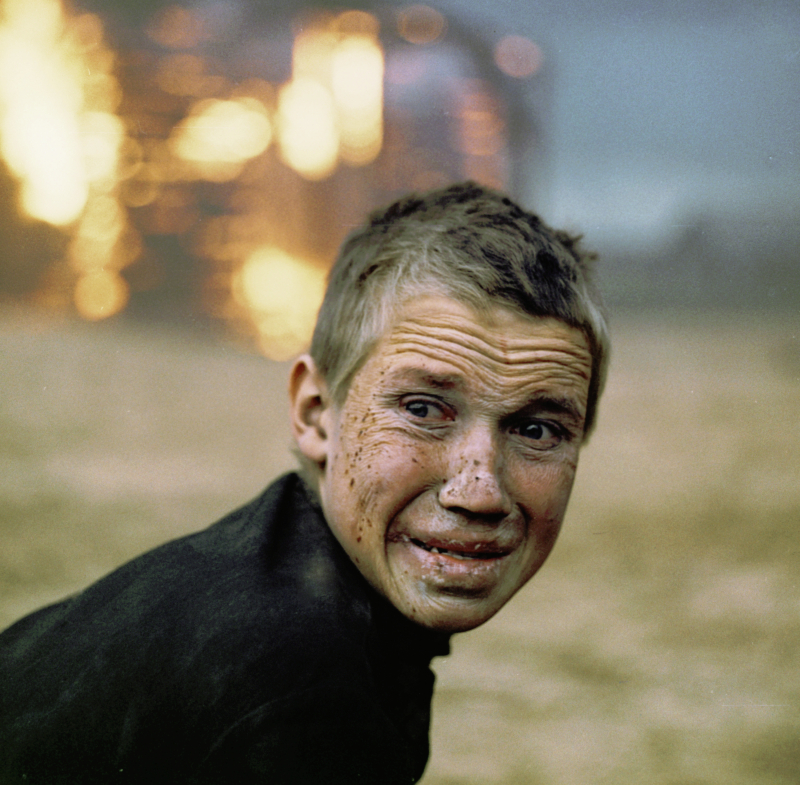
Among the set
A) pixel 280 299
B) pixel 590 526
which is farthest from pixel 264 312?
pixel 590 526

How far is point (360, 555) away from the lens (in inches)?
85.2

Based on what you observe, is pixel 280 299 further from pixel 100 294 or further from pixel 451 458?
pixel 451 458

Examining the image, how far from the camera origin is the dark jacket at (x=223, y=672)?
1749mm

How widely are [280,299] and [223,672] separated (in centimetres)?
1107

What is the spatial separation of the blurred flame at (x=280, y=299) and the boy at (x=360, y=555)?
10202 millimetres

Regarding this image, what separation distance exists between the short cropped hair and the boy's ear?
0.03 meters

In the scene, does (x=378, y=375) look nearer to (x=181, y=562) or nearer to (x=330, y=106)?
(x=181, y=562)

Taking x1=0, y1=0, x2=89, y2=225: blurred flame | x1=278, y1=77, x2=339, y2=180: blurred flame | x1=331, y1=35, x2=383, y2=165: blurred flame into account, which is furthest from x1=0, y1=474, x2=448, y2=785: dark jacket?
x1=278, y1=77, x2=339, y2=180: blurred flame

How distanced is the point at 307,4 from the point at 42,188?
4.48 meters

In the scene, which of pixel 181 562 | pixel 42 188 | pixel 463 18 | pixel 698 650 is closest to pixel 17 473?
pixel 42 188

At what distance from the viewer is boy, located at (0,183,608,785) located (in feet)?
5.87

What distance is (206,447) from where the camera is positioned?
9.38 meters

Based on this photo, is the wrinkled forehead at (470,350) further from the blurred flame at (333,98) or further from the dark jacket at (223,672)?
the blurred flame at (333,98)

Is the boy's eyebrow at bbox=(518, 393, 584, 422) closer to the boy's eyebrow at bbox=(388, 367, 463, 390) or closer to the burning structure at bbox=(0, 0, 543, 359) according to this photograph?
the boy's eyebrow at bbox=(388, 367, 463, 390)
